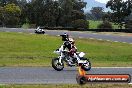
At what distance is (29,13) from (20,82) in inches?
4576

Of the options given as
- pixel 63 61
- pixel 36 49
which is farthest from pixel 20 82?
pixel 36 49

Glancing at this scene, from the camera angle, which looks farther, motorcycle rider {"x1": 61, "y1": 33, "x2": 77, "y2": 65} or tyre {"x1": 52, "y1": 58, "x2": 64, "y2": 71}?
motorcycle rider {"x1": 61, "y1": 33, "x2": 77, "y2": 65}

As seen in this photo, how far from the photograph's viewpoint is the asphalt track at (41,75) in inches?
555

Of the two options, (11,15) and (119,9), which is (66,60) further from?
(11,15)

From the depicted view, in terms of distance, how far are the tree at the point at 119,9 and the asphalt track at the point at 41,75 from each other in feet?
319

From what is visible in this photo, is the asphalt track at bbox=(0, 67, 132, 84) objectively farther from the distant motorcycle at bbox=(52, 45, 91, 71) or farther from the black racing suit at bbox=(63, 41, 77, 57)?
the black racing suit at bbox=(63, 41, 77, 57)

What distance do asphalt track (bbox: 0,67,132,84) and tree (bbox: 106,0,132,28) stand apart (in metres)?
97.2

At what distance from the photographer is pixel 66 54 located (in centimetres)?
1827

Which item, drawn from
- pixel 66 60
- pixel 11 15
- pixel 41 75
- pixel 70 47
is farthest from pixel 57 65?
pixel 11 15

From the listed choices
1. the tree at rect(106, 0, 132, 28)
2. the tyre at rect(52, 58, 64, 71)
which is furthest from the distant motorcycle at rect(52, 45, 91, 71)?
the tree at rect(106, 0, 132, 28)

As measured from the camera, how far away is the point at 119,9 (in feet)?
383

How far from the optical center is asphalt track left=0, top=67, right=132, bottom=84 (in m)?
14.1

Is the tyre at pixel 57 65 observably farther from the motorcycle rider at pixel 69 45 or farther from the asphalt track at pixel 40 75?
the motorcycle rider at pixel 69 45

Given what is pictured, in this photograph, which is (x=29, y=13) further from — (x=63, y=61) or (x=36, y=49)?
(x=63, y=61)
